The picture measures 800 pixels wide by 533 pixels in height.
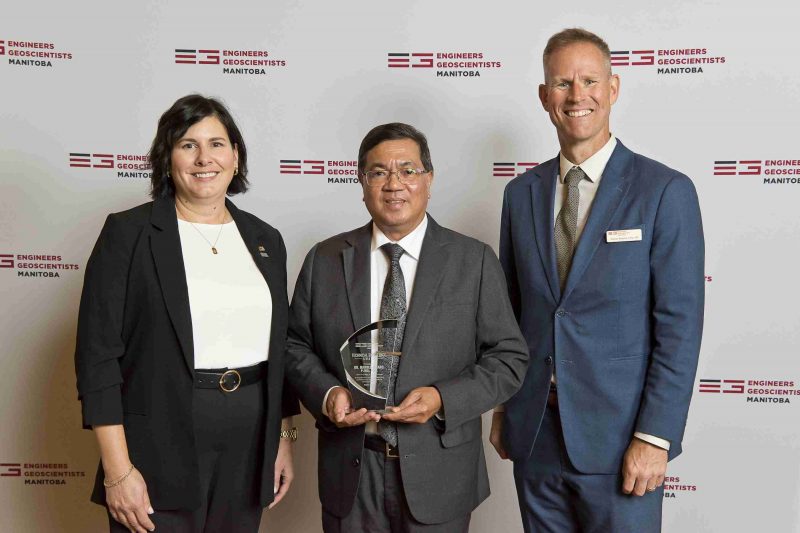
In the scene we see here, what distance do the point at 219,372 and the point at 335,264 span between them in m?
0.44

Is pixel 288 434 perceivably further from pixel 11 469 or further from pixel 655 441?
pixel 11 469

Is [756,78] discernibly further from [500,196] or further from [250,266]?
[250,266]

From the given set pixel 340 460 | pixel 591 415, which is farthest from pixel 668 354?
pixel 340 460

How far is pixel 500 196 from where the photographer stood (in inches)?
123

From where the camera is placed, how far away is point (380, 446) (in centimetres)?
194

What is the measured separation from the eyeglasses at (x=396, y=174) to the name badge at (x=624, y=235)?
55 cm

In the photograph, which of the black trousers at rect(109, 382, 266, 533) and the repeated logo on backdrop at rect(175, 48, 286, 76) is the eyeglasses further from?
the repeated logo on backdrop at rect(175, 48, 286, 76)

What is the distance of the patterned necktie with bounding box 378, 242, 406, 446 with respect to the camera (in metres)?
1.89

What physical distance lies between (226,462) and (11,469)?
1902 millimetres

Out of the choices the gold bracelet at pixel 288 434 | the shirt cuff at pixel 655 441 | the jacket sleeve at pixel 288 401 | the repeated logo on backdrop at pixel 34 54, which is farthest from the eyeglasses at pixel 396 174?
the repeated logo on backdrop at pixel 34 54

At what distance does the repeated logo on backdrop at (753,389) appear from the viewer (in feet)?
9.90

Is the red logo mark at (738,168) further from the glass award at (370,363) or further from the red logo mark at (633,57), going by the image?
the glass award at (370,363)

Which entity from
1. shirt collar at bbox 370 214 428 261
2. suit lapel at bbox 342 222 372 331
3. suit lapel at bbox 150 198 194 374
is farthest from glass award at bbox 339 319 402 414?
suit lapel at bbox 150 198 194 374

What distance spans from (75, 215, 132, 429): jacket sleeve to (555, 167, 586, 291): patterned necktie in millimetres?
1175
